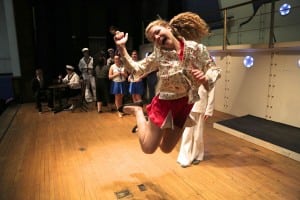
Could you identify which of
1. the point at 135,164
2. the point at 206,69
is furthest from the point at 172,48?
the point at 135,164

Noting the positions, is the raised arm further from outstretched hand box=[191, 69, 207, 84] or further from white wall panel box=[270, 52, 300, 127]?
white wall panel box=[270, 52, 300, 127]

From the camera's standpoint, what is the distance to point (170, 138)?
1.88 m

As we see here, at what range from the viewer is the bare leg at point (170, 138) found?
1.85 meters

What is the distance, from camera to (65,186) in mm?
2365

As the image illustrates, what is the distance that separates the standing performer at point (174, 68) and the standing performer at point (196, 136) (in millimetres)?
828

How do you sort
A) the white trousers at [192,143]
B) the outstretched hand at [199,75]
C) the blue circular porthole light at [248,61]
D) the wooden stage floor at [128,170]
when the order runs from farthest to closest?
1. the blue circular porthole light at [248,61]
2. the white trousers at [192,143]
3. the wooden stage floor at [128,170]
4. the outstretched hand at [199,75]

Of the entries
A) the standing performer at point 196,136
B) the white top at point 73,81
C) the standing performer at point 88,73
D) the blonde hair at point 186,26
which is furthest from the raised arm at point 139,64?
the standing performer at point 88,73

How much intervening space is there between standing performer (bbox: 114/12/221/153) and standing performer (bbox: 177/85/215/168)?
83 cm

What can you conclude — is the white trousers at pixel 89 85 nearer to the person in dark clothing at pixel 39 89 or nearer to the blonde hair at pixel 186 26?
the person in dark clothing at pixel 39 89

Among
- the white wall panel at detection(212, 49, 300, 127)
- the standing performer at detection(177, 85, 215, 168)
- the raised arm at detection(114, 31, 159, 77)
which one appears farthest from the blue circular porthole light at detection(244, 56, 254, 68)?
the raised arm at detection(114, 31, 159, 77)

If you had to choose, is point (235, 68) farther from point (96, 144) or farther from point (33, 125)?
point (33, 125)

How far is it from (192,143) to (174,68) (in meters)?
1.45

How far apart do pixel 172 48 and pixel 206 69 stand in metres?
0.30

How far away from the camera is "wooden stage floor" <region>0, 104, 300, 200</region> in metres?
2.21
